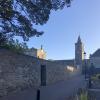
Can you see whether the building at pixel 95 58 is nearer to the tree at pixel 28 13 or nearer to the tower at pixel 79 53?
the tower at pixel 79 53

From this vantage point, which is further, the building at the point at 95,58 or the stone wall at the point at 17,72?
the building at the point at 95,58

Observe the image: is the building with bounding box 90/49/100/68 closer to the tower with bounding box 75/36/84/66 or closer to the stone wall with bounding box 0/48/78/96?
the tower with bounding box 75/36/84/66

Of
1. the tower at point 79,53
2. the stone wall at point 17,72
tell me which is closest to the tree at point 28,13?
the stone wall at point 17,72

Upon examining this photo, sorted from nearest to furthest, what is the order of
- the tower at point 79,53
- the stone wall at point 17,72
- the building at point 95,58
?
the stone wall at point 17,72 < the tower at point 79,53 < the building at point 95,58

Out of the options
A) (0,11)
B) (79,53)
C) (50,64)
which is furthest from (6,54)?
(79,53)

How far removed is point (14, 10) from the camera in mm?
17438

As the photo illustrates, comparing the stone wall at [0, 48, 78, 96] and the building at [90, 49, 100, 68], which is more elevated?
the building at [90, 49, 100, 68]

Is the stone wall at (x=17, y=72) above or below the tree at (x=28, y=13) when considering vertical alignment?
below

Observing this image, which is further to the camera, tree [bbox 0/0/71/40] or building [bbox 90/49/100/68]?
building [bbox 90/49/100/68]

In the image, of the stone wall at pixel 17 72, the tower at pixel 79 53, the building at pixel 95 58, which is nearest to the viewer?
the stone wall at pixel 17 72

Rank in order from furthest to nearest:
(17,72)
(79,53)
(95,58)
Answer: (95,58) → (79,53) → (17,72)

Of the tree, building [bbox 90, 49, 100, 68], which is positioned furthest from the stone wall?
building [bbox 90, 49, 100, 68]

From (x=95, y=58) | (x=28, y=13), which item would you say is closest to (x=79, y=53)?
(x=95, y=58)

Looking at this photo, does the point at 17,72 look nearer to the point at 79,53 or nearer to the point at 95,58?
the point at 79,53
